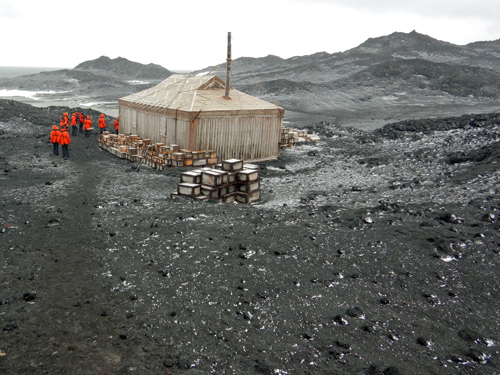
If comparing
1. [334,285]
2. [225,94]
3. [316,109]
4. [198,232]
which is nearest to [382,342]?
[334,285]

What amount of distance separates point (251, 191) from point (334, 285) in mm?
7290

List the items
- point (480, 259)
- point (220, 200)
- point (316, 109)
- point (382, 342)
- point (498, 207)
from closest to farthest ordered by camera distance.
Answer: point (382, 342) → point (480, 259) → point (498, 207) → point (220, 200) → point (316, 109)

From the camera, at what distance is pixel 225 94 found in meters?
23.5

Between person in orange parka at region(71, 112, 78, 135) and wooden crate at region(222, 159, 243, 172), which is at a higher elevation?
→ person in orange parka at region(71, 112, 78, 135)

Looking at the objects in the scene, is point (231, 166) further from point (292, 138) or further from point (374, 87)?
point (374, 87)

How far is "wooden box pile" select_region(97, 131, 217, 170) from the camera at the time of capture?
20.5m

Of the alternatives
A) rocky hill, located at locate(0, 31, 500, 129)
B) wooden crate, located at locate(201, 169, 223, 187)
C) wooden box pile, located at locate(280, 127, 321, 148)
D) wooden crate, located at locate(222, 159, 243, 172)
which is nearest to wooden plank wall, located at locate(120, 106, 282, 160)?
wooden box pile, located at locate(280, 127, 321, 148)

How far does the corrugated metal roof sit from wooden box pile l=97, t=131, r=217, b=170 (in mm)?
2134

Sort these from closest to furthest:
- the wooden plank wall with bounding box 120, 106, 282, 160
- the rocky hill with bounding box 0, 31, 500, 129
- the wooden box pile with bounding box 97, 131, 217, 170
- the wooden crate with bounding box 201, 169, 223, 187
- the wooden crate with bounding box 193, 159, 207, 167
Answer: the wooden crate with bounding box 201, 169, 223, 187 < the wooden box pile with bounding box 97, 131, 217, 170 < the wooden crate with bounding box 193, 159, 207, 167 < the wooden plank wall with bounding box 120, 106, 282, 160 < the rocky hill with bounding box 0, 31, 500, 129

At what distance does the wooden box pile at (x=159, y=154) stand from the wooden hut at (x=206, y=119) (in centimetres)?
59

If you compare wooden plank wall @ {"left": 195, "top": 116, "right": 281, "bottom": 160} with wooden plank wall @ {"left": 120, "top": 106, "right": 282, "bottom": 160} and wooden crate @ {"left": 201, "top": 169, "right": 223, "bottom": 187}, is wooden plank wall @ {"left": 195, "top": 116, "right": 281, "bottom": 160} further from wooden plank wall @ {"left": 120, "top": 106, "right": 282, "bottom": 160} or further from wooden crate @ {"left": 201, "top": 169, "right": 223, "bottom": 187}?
wooden crate @ {"left": 201, "top": 169, "right": 223, "bottom": 187}

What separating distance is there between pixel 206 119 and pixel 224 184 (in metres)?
6.45

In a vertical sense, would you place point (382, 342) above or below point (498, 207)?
below

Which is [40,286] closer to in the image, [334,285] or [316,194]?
[334,285]
